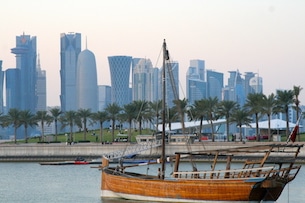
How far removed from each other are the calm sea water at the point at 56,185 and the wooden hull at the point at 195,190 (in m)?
2.36

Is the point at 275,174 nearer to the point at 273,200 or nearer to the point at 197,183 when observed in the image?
the point at 273,200

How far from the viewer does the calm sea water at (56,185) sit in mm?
63713

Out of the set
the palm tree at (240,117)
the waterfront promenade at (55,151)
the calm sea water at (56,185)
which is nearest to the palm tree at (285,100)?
the palm tree at (240,117)

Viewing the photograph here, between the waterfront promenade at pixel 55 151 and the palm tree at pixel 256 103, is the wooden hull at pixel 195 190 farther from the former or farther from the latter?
the palm tree at pixel 256 103

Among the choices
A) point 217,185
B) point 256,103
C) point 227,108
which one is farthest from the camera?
point 227,108

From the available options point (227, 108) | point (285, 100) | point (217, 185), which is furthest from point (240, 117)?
point (217, 185)

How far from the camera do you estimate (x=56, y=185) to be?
3031 inches

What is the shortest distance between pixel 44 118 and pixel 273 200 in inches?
4219

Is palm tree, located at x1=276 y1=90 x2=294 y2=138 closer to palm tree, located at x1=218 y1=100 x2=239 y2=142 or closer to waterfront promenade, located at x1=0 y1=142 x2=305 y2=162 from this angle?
waterfront promenade, located at x1=0 y1=142 x2=305 y2=162

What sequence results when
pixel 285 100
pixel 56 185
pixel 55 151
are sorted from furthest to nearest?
pixel 285 100 → pixel 55 151 → pixel 56 185

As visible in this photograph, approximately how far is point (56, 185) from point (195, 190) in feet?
85.8

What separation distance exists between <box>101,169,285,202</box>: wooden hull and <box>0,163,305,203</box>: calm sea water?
236 cm

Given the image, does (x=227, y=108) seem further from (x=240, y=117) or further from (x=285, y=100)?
(x=285, y=100)

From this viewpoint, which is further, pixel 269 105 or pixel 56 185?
pixel 269 105
